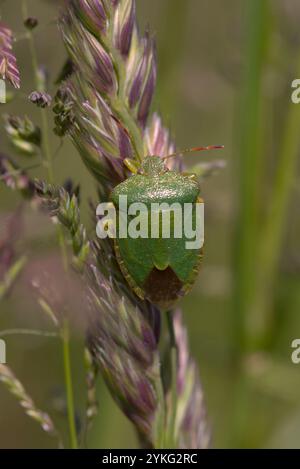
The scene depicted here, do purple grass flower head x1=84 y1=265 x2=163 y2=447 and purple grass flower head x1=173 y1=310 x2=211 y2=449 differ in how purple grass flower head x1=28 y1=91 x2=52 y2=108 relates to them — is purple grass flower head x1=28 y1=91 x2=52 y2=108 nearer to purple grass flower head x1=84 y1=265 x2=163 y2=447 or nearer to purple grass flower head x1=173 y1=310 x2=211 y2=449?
purple grass flower head x1=84 y1=265 x2=163 y2=447

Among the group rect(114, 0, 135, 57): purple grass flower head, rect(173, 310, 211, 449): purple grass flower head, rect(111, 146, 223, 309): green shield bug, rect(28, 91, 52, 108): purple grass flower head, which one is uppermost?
rect(114, 0, 135, 57): purple grass flower head

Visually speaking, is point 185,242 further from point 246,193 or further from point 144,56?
point 246,193

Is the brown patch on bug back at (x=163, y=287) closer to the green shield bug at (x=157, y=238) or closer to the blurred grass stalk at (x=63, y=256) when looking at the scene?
the green shield bug at (x=157, y=238)

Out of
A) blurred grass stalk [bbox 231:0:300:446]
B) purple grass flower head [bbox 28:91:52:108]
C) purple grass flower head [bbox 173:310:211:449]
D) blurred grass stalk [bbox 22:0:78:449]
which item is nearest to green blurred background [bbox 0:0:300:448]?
blurred grass stalk [bbox 231:0:300:446]

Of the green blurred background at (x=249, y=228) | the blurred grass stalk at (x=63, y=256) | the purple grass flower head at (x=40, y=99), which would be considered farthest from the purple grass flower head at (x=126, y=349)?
the green blurred background at (x=249, y=228)

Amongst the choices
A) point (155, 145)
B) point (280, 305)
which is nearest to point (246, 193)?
point (280, 305)

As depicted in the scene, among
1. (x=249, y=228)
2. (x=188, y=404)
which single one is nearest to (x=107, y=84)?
(x=188, y=404)

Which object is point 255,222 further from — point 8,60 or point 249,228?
point 8,60
